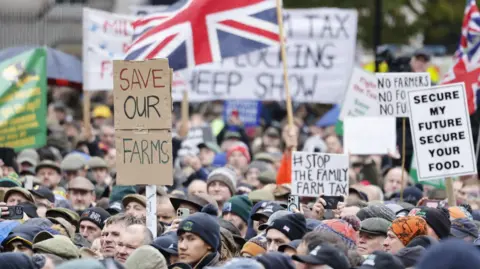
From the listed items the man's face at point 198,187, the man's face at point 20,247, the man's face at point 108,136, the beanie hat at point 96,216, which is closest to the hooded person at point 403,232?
the man's face at point 20,247

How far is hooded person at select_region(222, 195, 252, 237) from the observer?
12633 mm

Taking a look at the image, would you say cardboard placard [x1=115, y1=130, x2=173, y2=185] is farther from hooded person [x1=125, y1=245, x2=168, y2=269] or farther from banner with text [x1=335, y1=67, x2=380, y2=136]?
banner with text [x1=335, y1=67, x2=380, y2=136]

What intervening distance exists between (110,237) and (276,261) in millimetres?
2408

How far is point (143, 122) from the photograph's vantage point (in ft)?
36.5

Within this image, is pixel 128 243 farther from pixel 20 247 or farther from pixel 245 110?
pixel 245 110

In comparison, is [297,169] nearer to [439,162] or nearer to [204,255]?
[439,162]

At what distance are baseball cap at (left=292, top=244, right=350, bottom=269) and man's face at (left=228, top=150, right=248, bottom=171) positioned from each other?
9.91 m

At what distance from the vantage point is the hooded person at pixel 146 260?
9.09 meters

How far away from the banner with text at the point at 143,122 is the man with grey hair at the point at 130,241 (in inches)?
25.8

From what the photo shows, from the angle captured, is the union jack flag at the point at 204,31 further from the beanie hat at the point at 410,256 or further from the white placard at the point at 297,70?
the white placard at the point at 297,70

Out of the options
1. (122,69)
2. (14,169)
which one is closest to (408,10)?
(14,169)

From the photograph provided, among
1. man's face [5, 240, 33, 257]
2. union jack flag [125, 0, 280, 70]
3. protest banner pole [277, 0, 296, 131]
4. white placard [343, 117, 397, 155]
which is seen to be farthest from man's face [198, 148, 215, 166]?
man's face [5, 240, 33, 257]

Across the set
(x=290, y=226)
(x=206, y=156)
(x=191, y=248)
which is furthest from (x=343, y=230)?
(x=206, y=156)

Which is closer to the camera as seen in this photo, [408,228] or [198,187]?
[408,228]
